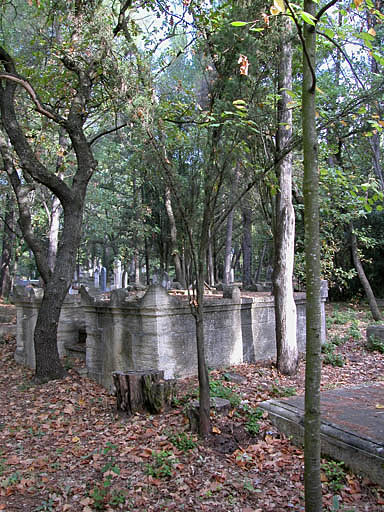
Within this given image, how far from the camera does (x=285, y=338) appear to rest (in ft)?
24.3

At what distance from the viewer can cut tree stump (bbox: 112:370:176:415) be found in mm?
5512

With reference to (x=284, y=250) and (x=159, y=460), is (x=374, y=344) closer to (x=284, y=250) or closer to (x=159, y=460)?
(x=284, y=250)

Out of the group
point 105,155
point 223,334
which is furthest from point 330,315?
point 105,155

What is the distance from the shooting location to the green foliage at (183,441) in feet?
14.7

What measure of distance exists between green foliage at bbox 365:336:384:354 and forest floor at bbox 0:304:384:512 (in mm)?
2474

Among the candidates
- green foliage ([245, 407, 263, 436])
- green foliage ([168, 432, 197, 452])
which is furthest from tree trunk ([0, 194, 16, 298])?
green foliage ([245, 407, 263, 436])

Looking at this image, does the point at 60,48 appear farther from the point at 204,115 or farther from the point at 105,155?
Answer: the point at 105,155

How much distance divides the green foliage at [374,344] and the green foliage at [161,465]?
638 cm

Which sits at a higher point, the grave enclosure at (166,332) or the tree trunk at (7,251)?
the tree trunk at (7,251)

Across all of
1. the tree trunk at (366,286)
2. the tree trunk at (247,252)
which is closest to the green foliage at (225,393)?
the tree trunk at (366,286)

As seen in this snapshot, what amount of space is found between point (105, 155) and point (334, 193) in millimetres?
15568

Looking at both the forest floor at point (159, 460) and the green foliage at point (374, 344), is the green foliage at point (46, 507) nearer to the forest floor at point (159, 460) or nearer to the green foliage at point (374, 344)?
the forest floor at point (159, 460)

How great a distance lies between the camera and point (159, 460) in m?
4.29

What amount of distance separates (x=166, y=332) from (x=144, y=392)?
1.23m
